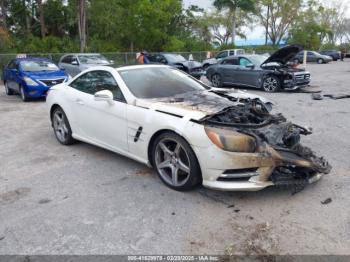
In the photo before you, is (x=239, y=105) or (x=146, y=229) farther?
(x=239, y=105)

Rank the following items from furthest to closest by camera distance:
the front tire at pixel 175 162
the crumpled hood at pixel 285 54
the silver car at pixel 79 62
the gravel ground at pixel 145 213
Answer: the silver car at pixel 79 62
the crumpled hood at pixel 285 54
the front tire at pixel 175 162
the gravel ground at pixel 145 213

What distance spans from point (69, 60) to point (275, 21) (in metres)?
47.9

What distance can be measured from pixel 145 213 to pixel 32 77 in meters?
9.03

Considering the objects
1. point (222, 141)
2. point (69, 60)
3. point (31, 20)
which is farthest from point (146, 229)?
point (31, 20)

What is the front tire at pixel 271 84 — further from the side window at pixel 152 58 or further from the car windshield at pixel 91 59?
the side window at pixel 152 58

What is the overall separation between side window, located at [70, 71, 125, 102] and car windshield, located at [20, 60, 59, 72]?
22.4 feet

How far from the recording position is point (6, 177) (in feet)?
15.1

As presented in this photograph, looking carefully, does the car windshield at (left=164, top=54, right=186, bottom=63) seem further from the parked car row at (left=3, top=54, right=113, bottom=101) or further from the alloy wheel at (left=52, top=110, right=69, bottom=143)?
the alloy wheel at (left=52, top=110, right=69, bottom=143)

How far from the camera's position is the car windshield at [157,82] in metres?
4.64

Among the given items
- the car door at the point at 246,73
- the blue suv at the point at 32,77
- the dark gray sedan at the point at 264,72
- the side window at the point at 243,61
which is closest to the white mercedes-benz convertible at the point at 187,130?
the blue suv at the point at 32,77

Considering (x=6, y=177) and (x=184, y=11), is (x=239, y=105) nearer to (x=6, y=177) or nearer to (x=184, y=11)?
(x=6, y=177)

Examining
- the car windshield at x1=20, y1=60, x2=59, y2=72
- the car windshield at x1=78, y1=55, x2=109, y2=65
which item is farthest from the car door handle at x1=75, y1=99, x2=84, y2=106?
the car windshield at x1=78, y1=55, x2=109, y2=65

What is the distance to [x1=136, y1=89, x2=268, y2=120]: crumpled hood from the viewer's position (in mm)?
3888

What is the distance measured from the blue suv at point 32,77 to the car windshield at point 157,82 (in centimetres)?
693
